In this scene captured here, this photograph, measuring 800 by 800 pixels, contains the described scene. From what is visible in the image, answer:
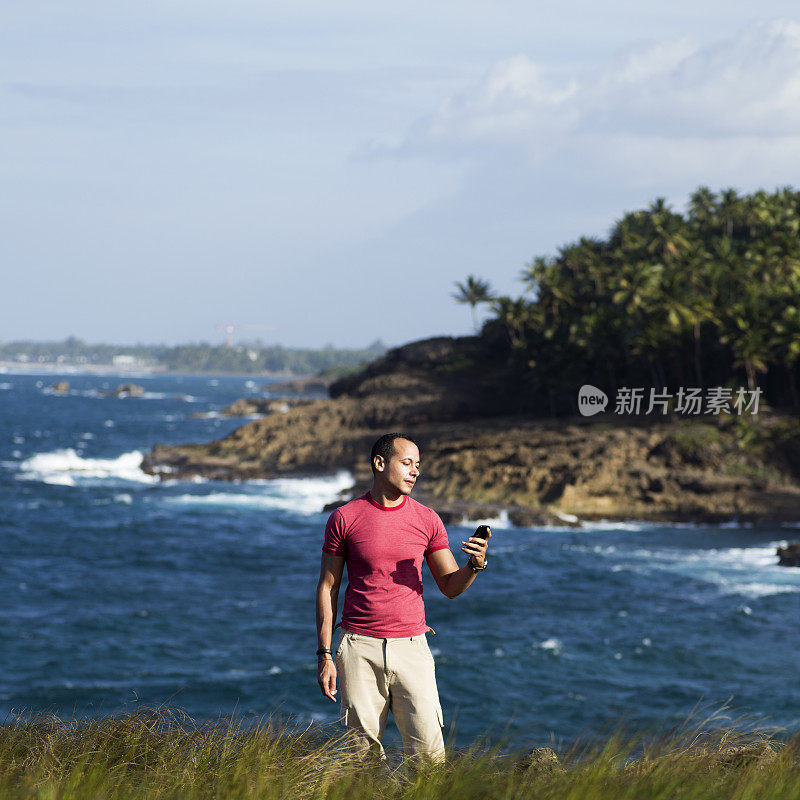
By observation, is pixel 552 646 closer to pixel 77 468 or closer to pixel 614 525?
pixel 614 525

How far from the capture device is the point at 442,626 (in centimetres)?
3122

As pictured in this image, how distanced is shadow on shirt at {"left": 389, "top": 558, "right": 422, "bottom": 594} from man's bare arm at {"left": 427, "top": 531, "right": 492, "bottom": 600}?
116mm

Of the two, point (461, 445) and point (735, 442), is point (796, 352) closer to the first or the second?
point (735, 442)

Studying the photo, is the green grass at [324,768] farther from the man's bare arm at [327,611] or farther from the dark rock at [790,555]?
the dark rock at [790,555]

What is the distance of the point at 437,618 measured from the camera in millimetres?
32312

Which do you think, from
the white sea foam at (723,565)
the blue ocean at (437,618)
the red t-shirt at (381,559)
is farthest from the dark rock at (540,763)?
the white sea foam at (723,565)

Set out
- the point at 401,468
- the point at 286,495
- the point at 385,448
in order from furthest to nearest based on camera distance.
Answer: the point at 286,495, the point at 385,448, the point at 401,468

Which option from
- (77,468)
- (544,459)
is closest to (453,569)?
(544,459)

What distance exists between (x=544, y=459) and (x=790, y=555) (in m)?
15.7

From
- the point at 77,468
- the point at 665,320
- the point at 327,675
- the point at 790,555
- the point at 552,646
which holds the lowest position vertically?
the point at 552,646

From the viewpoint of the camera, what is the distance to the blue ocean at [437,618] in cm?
2375

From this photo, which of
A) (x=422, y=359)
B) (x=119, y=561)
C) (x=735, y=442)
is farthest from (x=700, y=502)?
(x=422, y=359)

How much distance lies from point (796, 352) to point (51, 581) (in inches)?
1667

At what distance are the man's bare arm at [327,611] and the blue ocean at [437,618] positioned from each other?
311 inches
